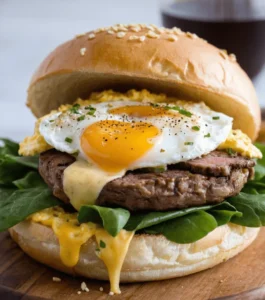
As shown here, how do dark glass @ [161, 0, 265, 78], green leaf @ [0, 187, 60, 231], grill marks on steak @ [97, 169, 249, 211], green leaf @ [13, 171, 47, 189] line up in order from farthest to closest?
dark glass @ [161, 0, 265, 78]
green leaf @ [13, 171, 47, 189]
green leaf @ [0, 187, 60, 231]
grill marks on steak @ [97, 169, 249, 211]

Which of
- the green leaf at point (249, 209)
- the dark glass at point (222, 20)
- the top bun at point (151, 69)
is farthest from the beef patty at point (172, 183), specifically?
the dark glass at point (222, 20)

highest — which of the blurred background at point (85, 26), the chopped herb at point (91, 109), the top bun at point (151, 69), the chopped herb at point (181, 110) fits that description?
the top bun at point (151, 69)

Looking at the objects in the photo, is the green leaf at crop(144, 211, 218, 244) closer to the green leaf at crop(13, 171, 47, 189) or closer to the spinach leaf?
the spinach leaf

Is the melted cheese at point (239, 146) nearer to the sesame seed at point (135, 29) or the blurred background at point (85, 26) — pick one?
the sesame seed at point (135, 29)

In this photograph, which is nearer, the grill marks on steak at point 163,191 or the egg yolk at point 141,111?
the grill marks on steak at point 163,191

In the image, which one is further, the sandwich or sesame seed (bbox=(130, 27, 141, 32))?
sesame seed (bbox=(130, 27, 141, 32))

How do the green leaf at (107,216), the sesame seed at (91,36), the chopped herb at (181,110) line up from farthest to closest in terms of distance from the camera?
the sesame seed at (91,36) → the chopped herb at (181,110) → the green leaf at (107,216)

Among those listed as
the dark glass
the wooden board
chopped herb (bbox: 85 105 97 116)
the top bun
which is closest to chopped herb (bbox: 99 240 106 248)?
the wooden board

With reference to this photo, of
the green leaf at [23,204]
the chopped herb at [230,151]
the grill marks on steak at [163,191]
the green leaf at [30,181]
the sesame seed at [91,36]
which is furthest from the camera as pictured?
the sesame seed at [91,36]
